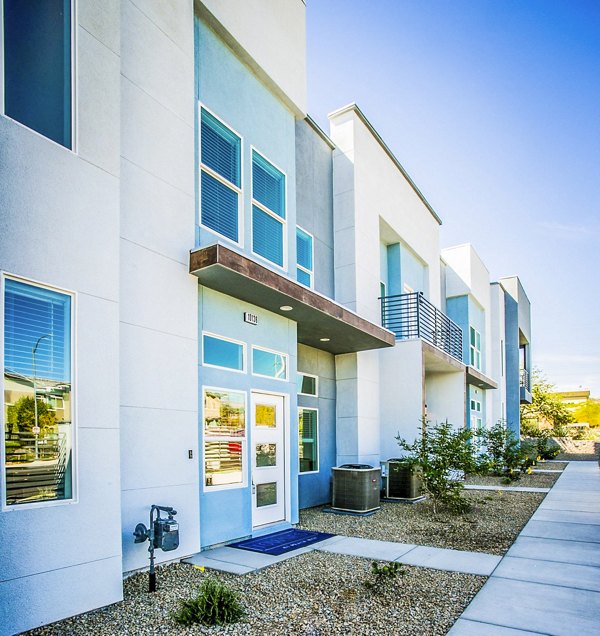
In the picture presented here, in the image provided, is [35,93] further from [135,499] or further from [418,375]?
[418,375]

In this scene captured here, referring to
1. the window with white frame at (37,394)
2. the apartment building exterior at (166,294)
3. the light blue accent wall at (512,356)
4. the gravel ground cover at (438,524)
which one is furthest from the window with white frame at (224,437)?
the light blue accent wall at (512,356)

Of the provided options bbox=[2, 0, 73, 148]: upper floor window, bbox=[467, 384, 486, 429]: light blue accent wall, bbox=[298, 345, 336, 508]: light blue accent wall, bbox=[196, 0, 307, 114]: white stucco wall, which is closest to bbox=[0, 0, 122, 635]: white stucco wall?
bbox=[2, 0, 73, 148]: upper floor window

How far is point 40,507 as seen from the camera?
462 cm

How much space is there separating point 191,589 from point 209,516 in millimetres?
1755

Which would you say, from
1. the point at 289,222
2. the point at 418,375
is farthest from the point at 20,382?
the point at 418,375

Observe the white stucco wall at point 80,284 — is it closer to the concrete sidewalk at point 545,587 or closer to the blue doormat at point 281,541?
the blue doormat at point 281,541

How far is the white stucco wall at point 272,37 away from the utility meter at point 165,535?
24.4ft

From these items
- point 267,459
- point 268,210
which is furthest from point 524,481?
point 268,210

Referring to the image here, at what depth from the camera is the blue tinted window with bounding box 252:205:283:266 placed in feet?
30.3

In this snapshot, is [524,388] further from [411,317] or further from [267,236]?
[267,236]

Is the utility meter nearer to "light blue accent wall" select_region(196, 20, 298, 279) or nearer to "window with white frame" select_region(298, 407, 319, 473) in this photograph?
"light blue accent wall" select_region(196, 20, 298, 279)

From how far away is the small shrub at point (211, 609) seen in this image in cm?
480

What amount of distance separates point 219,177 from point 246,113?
1512 mm

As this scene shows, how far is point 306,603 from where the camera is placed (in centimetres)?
536
